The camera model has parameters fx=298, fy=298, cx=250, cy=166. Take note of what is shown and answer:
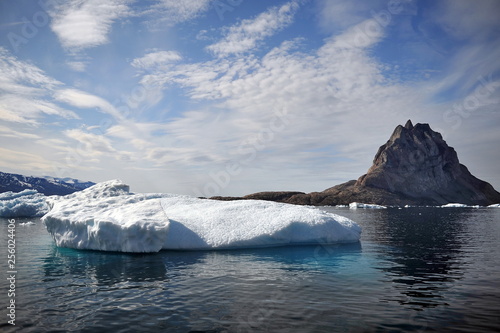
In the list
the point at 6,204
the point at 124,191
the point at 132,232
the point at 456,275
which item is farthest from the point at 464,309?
the point at 6,204

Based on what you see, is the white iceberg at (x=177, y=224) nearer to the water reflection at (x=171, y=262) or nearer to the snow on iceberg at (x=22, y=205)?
the water reflection at (x=171, y=262)

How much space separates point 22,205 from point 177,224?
206ft

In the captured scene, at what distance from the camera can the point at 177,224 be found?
77.4 ft

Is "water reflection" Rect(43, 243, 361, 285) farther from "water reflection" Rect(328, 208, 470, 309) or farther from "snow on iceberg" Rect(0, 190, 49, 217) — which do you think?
"snow on iceberg" Rect(0, 190, 49, 217)

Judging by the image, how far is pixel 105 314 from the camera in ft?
33.6

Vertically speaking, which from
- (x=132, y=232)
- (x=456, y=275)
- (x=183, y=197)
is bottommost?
(x=456, y=275)

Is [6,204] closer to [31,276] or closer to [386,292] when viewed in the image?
[31,276]

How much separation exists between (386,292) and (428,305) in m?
1.79

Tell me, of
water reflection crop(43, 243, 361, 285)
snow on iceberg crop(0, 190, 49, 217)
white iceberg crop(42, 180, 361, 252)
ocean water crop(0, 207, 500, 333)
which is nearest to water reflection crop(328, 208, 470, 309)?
ocean water crop(0, 207, 500, 333)

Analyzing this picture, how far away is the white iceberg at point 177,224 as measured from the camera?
21.6 metres

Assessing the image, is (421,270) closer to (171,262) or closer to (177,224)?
(171,262)

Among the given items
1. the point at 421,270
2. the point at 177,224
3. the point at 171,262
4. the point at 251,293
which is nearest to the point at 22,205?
the point at 177,224

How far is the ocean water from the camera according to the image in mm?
9422

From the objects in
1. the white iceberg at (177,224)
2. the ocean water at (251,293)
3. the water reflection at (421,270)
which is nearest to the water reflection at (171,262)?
the ocean water at (251,293)
